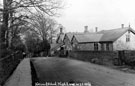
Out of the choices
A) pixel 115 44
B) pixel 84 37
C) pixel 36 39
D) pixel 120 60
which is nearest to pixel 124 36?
pixel 115 44

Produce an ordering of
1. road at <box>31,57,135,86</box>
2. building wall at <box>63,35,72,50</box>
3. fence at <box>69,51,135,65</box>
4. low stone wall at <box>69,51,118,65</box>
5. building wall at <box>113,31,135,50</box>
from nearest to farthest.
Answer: road at <box>31,57,135,86</box> < fence at <box>69,51,135,65</box> < low stone wall at <box>69,51,118,65</box> < building wall at <box>113,31,135,50</box> < building wall at <box>63,35,72,50</box>

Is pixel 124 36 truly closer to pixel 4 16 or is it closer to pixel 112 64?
pixel 112 64

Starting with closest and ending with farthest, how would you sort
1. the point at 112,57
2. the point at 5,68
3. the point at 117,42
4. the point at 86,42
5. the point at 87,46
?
the point at 5,68
the point at 112,57
the point at 117,42
the point at 86,42
the point at 87,46

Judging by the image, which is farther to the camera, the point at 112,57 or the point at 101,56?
the point at 101,56

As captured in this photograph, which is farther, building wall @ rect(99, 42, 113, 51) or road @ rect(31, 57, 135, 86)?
building wall @ rect(99, 42, 113, 51)

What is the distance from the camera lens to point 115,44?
29.0m

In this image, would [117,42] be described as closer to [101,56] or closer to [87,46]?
[87,46]

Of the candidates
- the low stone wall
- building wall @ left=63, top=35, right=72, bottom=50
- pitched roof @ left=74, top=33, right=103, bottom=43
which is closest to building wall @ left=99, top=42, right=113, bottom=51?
pitched roof @ left=74, top=33, right=103, bottom=43

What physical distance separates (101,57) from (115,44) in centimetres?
983

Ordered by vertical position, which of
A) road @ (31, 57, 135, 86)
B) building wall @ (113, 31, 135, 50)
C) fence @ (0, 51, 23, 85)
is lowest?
road @ (31, 57, 135, 86)

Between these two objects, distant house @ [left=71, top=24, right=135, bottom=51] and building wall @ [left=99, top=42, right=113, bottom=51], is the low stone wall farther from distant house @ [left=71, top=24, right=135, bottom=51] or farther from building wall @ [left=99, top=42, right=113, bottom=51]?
distant house @ [left=71, top=24, right=135, bottom=51]

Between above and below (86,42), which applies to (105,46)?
below

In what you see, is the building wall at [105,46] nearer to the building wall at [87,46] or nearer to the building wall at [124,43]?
the building wall at [124,43]

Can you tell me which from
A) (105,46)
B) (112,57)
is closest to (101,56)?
(112,57)
